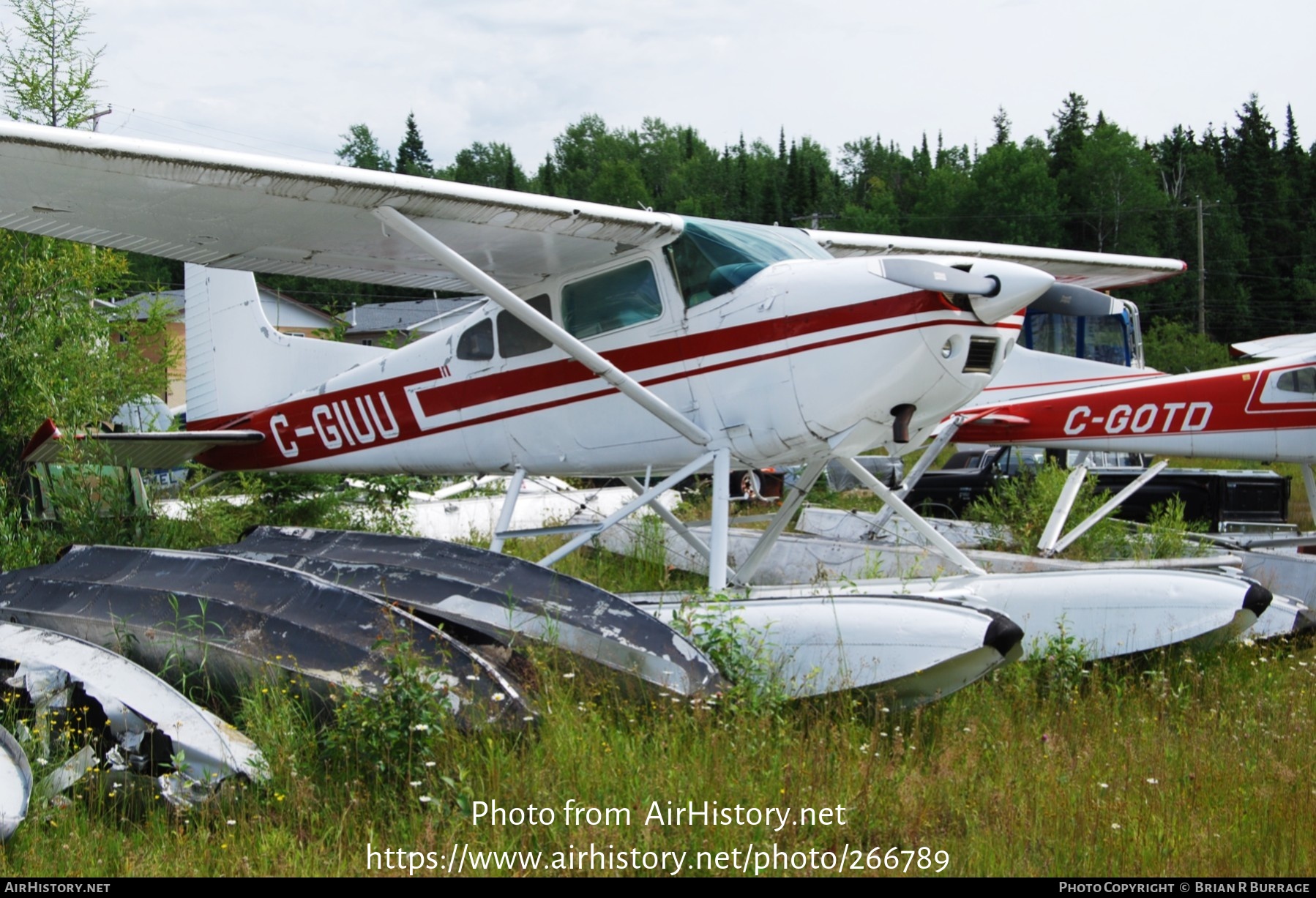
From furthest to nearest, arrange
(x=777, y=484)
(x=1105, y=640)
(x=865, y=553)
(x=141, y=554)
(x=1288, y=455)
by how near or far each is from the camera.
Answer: (x=777, y=484)
(x=1288, y=455)
(x=865, y=553)
(x=141, y=554)
(x=1105, y=640)

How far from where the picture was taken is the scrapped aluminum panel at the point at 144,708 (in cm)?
380

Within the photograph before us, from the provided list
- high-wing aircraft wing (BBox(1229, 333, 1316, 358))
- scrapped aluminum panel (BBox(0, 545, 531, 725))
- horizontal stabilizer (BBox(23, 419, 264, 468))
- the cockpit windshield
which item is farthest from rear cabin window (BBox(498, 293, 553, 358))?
high-wing aircraft wing (BBox(1229, 333, 1316, 358))

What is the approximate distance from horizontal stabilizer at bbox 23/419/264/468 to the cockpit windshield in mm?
4053

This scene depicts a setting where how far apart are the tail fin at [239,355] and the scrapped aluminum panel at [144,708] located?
3.89m

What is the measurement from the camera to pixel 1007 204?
198ft

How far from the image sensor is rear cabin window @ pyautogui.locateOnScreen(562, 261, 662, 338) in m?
6.57

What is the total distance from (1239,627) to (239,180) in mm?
5469

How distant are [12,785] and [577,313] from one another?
417cm

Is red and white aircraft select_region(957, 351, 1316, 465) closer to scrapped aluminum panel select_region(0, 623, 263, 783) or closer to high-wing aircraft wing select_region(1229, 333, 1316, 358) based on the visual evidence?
high-wing aircraft wing select_region(1229, 333, 1316, 358)

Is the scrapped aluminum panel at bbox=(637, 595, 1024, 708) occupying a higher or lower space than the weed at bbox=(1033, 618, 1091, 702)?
higher

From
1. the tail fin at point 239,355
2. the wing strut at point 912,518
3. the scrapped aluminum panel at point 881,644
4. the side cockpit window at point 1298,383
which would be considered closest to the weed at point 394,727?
the scrapped aluminum panel at point 881,644

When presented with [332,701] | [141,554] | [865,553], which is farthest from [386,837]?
[865,553]

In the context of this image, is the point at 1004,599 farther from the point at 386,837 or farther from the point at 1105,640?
the point at 386,837

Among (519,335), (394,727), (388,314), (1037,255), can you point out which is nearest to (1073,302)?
(1037,255)
